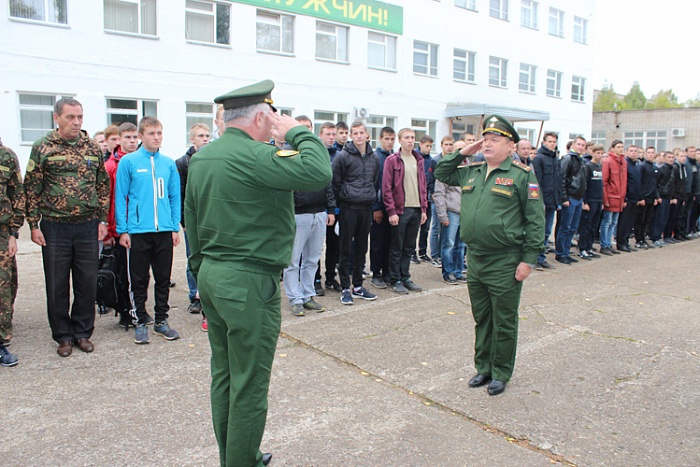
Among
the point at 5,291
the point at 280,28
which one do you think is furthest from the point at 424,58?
the point at 5,291

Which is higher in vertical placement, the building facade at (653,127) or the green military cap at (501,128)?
the building facade at (653,127)

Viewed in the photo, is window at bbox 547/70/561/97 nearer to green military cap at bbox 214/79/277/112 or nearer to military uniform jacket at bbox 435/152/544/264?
military uniform jacket at bbox 435/152/544/264

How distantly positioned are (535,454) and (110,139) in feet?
19.5

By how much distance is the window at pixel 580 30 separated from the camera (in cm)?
3309

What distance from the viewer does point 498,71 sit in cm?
2872

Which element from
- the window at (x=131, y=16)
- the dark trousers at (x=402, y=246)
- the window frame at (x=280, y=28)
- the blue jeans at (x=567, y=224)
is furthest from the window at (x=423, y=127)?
the dark trousers at (x=402, y=246)

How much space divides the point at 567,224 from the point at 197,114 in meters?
12.8

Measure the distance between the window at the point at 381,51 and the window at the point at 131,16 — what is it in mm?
8820

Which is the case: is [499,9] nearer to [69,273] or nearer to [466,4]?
[466,4]

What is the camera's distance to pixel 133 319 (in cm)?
568

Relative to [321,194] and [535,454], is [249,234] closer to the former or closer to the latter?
[535,454]

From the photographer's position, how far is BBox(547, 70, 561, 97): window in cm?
3178

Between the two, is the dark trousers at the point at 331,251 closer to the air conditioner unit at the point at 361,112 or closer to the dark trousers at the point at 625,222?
the dark trousers at the point at 625,222

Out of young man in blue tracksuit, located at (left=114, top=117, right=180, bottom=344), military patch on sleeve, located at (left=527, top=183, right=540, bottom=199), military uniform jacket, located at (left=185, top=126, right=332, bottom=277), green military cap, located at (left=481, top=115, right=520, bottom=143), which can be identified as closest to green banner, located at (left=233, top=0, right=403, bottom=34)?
young man in blue tracksuit, located at (left=114, top=117, right=180, bottom=344)
